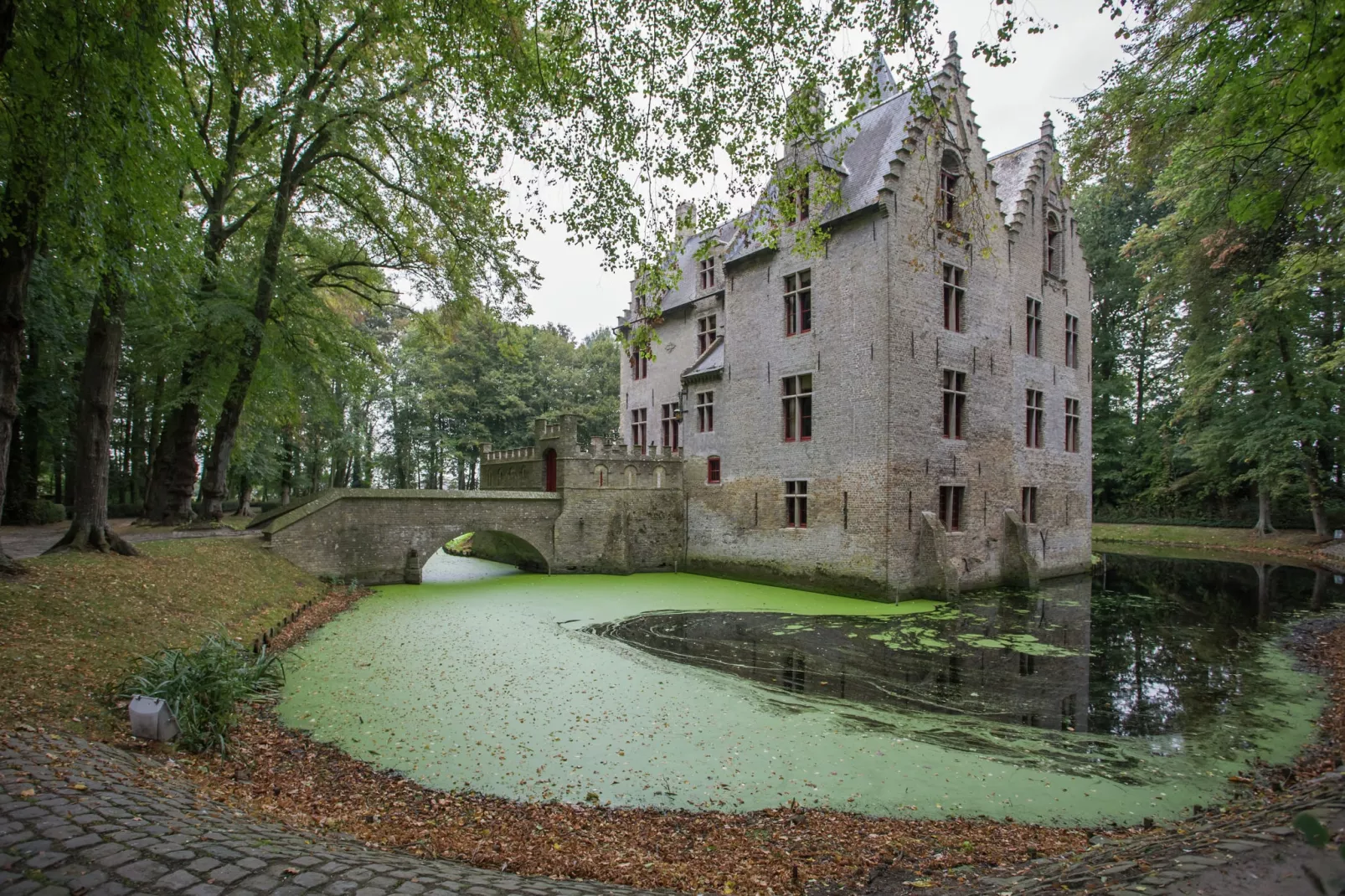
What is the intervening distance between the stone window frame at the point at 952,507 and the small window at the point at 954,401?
51.2 inches

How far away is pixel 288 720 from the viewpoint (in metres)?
6.89

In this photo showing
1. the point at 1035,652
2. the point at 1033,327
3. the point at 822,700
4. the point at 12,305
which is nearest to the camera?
the point at 12,305

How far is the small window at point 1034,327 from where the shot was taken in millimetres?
18953

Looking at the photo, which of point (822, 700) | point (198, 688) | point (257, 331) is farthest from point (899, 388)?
point (198, 688)

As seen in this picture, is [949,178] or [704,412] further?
[704,412]

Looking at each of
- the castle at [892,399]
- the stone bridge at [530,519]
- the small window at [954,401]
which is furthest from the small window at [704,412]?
the small window at [954,401]

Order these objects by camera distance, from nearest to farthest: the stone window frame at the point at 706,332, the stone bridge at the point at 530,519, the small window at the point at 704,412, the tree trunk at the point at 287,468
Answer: the stone bridge at the point at 530,519, the small window at the point at 704,412, the stone window frame at the point at 706,332, the tree trunk at the point at 287,468

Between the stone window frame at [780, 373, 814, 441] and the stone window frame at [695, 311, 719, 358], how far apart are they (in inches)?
211

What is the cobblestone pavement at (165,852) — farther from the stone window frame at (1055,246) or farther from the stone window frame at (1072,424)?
the stone window frame at (1055,246)

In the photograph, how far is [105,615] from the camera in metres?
7.30

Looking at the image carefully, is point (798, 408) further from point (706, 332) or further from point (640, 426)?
point (640, 426)

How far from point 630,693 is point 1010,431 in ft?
46.7

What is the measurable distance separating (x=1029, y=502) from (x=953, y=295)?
6691 mm

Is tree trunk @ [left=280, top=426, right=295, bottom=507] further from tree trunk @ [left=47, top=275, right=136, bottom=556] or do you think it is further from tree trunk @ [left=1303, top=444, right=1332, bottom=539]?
tree trunk @ [left=1303, top=444, right=1332, bottom=539]
